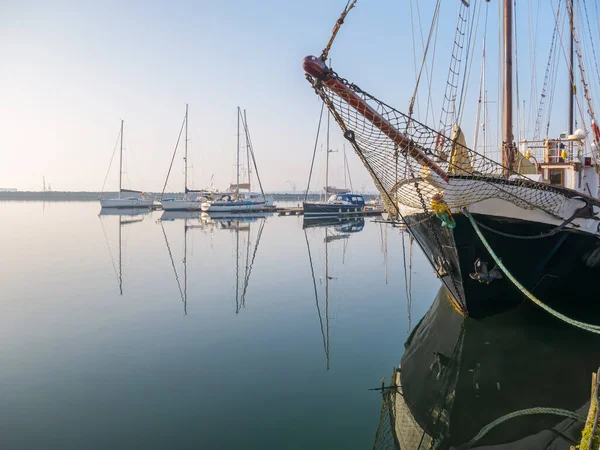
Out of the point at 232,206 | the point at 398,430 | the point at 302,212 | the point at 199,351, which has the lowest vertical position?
the point at 398,430

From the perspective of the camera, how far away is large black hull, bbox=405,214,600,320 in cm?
897

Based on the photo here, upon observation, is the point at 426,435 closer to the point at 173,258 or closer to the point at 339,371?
the point at 339,371

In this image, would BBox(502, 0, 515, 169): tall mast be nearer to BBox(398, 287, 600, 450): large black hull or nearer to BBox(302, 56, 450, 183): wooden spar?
BBox(398, 287, 600, 450): large black hull

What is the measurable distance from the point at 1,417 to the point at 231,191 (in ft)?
237

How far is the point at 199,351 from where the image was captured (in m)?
8.88

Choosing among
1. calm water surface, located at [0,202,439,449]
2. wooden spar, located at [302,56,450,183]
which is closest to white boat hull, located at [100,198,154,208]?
calm water surface, located at [0,202,439,449]

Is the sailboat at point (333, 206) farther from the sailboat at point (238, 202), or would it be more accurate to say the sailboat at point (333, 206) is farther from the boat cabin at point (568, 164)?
the boat cabin at point (568, 164)

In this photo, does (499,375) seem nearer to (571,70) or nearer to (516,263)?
(516,263)

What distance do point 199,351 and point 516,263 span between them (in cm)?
632

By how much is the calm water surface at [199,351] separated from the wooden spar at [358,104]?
3.74m

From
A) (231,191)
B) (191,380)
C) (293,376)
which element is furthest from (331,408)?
(231,191)

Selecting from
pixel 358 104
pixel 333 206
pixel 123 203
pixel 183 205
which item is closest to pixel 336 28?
pixel 358 104

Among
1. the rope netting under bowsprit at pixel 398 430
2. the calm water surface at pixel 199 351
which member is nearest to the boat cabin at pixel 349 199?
the calm water surface at pixel 199 351

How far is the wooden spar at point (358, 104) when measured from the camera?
645cm
